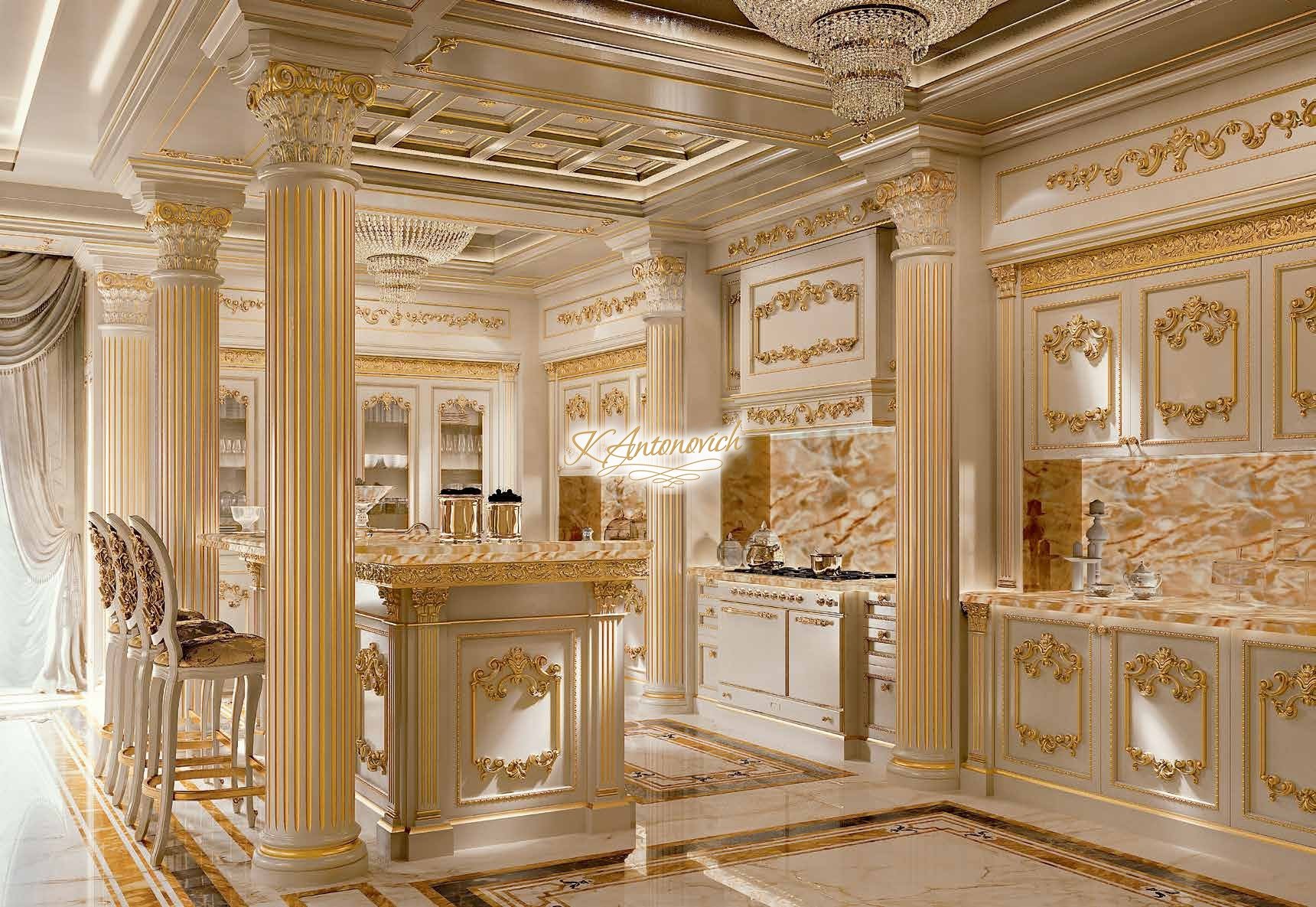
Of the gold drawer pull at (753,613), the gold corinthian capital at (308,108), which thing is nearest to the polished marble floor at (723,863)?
the gold drawer pull at (753,613)

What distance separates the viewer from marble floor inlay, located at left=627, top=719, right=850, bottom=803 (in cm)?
558

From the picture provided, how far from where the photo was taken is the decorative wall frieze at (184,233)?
20.6 feet

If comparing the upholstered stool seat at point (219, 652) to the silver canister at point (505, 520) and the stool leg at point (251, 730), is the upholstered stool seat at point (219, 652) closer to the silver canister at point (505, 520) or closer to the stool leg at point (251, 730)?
the stool leg at point (251, 730)

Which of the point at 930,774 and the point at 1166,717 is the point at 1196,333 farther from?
the point at 930,774

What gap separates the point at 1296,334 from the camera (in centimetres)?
453

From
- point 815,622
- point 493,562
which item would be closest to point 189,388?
point 493,562

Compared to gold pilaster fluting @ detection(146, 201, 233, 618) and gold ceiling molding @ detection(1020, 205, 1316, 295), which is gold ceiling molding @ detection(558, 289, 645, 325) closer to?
gold pilaster fluting @ detection(146, 201, 233, 618)

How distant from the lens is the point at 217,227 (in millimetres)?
6414

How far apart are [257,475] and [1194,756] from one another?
7.02 meters

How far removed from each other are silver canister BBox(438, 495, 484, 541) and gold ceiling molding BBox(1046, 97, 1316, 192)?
2980 mm

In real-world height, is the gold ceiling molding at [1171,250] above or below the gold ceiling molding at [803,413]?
above

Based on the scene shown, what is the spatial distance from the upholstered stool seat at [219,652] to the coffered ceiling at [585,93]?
7.59 feet

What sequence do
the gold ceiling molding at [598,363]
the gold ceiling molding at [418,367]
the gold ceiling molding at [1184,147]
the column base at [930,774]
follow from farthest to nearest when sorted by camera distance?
the gold ceiling molding at [418,367]
the gold ceiling molding at [598,363]
the column base at [930,774]
the gold ceiling molding at [1184,147]

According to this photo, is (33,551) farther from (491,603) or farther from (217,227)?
(491,603)
